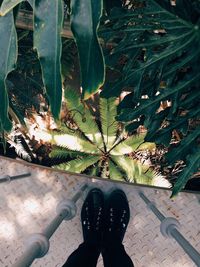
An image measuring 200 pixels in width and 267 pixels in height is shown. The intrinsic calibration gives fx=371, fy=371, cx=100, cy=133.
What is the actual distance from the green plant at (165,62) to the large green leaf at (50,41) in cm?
103

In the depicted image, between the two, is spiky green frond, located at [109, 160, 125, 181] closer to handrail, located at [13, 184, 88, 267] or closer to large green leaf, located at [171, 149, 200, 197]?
handrail, located at [13, 184, 88, 267]

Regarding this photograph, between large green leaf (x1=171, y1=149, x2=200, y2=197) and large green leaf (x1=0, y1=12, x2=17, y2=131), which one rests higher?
large green leaf (x1=0, y1=12, x2=17, y2=131)

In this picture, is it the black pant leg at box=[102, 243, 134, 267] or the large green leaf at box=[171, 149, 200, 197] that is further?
the black pant leg at box=[102, 243, 134, 267]

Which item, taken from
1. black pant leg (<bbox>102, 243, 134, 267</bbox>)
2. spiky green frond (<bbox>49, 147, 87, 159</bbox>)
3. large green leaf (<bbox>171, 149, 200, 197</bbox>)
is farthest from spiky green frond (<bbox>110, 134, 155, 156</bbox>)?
large green leaf (<bbox>171, 149, 200, 197</bbox>)

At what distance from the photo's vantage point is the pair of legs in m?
2.65

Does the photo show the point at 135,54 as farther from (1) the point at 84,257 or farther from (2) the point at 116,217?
(2) the point at 116,217

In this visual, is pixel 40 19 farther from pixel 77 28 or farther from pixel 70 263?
pixel 70 263

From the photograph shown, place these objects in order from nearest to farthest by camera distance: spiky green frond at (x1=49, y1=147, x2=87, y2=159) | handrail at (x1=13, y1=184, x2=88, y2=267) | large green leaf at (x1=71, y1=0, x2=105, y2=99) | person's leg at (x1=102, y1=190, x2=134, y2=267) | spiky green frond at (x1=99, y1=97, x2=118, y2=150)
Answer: large green leaf at (x1=71, y1=0, x2=105, y2=99)
handrail at (x1=13, y1=184, x2=88, y2=267)
person's leg at (x1=102, y1=190, x2=134, y2=267)
spiky green frond at (x1=99, y1=97, x2=118, y2=150)
spiky green frond at (x1=49, y1=147, x2=87, y2=159)

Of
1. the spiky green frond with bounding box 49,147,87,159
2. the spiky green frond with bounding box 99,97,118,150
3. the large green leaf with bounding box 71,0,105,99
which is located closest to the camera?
the large green leaf with bounding box 71,0,105,99

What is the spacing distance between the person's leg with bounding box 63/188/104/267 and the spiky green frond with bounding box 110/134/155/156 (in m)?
0.69

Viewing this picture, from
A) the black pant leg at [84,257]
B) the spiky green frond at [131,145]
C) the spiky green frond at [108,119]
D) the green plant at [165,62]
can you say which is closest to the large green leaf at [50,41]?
the green plant at [165,62]

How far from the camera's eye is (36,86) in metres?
3.28

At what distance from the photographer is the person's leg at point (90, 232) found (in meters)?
2.61

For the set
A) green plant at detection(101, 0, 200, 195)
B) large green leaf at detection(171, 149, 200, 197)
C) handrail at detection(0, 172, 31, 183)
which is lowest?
handrail at detection(0, 172, 31, 183)
